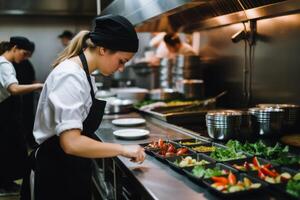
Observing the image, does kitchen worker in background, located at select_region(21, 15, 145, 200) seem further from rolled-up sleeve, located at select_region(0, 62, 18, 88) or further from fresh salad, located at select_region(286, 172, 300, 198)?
rolled-up sleeve, located at select_region(0, 62, 18, 88)

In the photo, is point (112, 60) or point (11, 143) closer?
point (112, 60)

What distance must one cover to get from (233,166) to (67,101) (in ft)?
2.52

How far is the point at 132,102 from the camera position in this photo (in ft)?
13.7

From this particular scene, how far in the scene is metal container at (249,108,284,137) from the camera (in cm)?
224

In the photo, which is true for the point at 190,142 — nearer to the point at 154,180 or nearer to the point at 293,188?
the point at 154,180

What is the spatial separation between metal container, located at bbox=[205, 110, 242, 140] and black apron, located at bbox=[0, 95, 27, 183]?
2571 millimetres

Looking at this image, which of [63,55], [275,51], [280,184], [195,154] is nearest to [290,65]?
[275,51]

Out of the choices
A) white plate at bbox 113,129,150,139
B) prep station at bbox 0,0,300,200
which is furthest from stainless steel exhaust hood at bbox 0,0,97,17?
white plate at bbox 113,129,150,139

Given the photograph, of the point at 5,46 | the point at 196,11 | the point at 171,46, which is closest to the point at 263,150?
the point at 196,11

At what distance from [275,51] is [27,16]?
595 cm

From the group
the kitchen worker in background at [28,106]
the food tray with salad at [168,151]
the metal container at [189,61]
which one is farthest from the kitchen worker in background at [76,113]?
the kitchen worker in background at [28,106]

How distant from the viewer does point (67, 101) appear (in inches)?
59.2

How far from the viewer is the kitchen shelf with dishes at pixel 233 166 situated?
1345 mm

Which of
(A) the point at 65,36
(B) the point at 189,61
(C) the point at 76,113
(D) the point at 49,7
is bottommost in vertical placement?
(C) the point at 76,113
